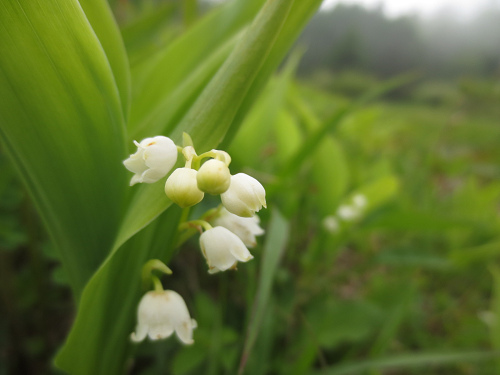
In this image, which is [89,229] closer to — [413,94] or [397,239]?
[397,239]

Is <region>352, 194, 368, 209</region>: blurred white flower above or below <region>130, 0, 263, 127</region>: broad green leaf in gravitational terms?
below

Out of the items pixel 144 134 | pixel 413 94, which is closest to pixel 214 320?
pixel 144 134


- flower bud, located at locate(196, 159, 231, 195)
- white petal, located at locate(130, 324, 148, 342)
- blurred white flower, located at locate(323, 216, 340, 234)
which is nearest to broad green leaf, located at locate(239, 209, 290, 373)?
white petal, located at locate(130, 324, 148, 342)

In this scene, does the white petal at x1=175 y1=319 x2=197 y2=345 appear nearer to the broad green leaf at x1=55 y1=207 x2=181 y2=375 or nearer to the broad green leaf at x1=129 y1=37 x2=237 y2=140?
Answer: the broad green leaf at x1=55 y1=207 x2=181 y2=375

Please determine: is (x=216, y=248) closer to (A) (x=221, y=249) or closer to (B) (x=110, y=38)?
(A) (x=221, y=249)

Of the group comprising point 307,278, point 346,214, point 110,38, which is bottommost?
point 307,278

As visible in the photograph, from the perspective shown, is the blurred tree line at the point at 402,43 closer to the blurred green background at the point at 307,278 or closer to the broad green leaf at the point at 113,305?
the blurred green background at the point at 307,278

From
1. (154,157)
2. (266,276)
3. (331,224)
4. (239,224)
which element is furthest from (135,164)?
(331,224)
